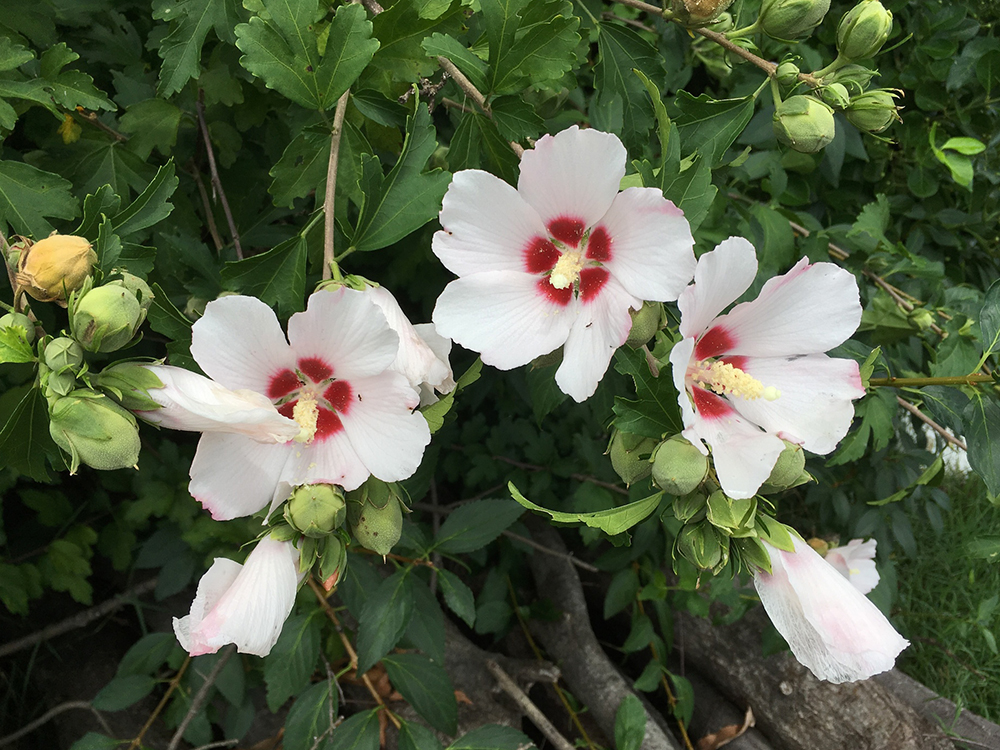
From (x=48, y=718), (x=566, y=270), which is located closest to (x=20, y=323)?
(x=566, y=270)

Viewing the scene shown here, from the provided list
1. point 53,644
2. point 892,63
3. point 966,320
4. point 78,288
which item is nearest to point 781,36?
point 966,320

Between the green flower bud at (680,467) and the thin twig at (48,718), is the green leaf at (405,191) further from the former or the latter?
the thin twig at (48,718)

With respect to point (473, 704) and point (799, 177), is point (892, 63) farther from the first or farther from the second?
point (473, 704)

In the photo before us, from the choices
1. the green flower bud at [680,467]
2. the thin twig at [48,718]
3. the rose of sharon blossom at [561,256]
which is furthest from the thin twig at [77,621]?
the green flower bud at [680,467]

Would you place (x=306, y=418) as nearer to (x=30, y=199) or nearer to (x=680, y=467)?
(x=680, y=467)

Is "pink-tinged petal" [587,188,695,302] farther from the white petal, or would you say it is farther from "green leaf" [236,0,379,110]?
"green leaf" [236,0,379,110]
